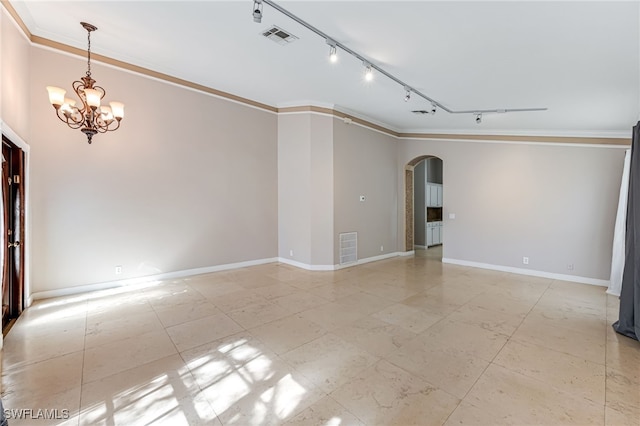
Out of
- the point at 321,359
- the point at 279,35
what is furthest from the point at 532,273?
the point at 279,35

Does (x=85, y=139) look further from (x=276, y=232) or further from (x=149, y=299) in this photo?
(x=276, y=232)

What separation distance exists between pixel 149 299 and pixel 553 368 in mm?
4708

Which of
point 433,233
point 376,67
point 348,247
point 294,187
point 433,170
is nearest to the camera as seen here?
point 376,67

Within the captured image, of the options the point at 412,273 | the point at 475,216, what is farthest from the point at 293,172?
the point at 475,216

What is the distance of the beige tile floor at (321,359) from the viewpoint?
1.91 metres

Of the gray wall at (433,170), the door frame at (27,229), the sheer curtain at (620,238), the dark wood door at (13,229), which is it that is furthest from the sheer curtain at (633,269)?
the door frame at (27,229)

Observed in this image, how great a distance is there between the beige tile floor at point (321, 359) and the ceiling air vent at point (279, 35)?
130 inches

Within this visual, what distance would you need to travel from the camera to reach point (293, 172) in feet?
19.7

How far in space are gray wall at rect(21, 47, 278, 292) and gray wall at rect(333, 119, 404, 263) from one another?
1.47 meters

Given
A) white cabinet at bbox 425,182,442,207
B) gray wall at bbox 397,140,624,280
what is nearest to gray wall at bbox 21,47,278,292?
gray wall at bbox 397,140,624,280

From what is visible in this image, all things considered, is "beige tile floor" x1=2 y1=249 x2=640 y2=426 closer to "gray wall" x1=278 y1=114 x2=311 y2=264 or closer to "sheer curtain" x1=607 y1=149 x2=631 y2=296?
"sheer curtain" x1=607 y1=149 x2=631 y2=296

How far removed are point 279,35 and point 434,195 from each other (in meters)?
7.44

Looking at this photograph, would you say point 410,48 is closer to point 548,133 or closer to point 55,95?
point 55,95

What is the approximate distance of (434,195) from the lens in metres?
9.16
